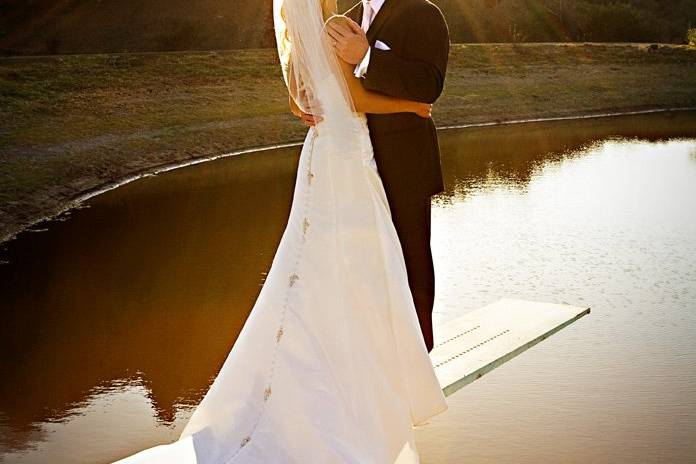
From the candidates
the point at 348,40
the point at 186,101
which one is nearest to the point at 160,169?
the point at 186,101

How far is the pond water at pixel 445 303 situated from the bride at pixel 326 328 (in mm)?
809

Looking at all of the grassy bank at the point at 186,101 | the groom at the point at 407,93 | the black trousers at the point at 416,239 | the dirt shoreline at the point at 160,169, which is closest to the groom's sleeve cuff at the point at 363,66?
the groom at the point at 407,93

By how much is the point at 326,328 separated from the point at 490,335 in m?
2.32

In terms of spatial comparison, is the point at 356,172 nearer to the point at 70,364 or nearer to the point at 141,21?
the point at 70,364

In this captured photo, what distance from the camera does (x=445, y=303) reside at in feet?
23.6

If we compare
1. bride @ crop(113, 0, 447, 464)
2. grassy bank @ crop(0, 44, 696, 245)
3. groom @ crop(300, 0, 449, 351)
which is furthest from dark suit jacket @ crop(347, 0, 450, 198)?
grassy bank @ crop(0, 44, 696, 245)

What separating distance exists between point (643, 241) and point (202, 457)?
623cm

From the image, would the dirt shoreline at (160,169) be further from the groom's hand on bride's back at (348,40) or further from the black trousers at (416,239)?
the groom's hand on bride's back at (348,40)

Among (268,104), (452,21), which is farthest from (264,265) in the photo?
(452,21)

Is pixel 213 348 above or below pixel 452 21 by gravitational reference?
below

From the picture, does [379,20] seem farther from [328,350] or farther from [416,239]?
[328,350]

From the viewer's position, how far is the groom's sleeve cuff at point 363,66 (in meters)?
4.02

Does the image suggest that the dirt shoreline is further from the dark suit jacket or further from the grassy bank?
the dark suit jacket

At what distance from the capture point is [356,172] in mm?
4090
